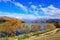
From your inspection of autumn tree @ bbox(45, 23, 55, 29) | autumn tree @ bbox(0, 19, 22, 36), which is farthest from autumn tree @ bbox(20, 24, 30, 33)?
autumn tree @ bbox(45, 23, 55, 29)

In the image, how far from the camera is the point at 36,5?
246cm

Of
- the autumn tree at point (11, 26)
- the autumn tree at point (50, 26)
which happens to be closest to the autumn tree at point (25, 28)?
the autumn tree at point (11, 26)

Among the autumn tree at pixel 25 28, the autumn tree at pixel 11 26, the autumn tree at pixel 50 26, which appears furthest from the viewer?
the autumn tree at pixel 50 26

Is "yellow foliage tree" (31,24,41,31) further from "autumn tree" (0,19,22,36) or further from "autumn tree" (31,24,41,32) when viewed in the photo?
"autumn tree" (0,19,22,36)

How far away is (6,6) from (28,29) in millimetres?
531

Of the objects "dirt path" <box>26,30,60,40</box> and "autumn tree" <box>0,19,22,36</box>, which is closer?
"autumn tree" <box>0,19,22,36</box>

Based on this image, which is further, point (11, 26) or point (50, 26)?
point (50, 26)

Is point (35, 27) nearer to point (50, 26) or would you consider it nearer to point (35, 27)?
point (35, 27)

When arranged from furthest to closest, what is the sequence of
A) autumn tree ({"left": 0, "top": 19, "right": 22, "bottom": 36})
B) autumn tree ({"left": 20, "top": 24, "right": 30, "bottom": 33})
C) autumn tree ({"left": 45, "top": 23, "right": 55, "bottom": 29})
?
autumn tree ({"left": 45, "top": 23, "right": 55, "bottom": 29}) → autumn tree ({"left": 20, "top": 24, "right": 30, "bottom": 33}) → autumn tree ({"left": 0, "top": 19, "right": 22, "bottom": 36})

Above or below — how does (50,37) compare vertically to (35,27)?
below

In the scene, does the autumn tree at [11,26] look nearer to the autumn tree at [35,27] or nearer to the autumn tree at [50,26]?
the autumn tree at [35,27]

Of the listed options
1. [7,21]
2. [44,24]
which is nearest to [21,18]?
[7,21]

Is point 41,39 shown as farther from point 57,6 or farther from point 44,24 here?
point 57,6

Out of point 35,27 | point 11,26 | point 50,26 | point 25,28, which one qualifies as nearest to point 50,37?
point 50,26
